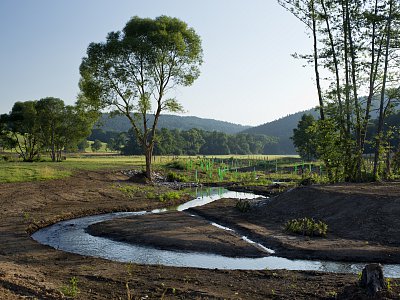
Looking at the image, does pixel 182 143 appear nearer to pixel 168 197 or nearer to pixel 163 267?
pixel 168 197

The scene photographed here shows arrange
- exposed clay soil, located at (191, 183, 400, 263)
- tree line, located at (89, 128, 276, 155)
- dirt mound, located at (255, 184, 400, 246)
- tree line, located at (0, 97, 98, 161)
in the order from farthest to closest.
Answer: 1. tree line, located at (89, 128, 276, 155)
2. tree line, located at (0, 97, 98, 161)
3. dirt mound, located at (255, 184, 400, 246)
4. exposed clay soil, located at (191, 183, 400, 263)

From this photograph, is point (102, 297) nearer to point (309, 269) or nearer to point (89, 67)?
point (309, 269)

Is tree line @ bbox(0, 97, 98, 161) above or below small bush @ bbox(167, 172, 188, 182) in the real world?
above

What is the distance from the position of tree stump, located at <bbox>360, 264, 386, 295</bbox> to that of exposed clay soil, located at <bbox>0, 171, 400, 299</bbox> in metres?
0.31

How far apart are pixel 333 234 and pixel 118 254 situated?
34.0ft

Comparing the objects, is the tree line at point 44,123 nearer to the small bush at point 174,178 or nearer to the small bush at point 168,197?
the small bush at point 174,178

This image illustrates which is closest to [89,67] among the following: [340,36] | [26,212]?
[26,212]

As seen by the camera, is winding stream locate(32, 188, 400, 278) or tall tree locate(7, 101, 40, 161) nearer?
winding stream locate(32, 188, 400, 278)

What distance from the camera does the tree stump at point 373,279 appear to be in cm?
1092

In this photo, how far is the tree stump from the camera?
10922 mm

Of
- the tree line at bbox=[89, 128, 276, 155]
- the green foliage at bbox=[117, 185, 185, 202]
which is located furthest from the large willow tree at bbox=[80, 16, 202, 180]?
the tree line at bbox=[89, 128, 276, 155]

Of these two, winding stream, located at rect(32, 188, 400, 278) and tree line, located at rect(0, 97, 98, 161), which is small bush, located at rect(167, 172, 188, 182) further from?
winding stream, located at rect(32, 188, 400, 278)

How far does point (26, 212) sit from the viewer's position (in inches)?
1060

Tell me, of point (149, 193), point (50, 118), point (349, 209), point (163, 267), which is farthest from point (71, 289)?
point (50, 118)
